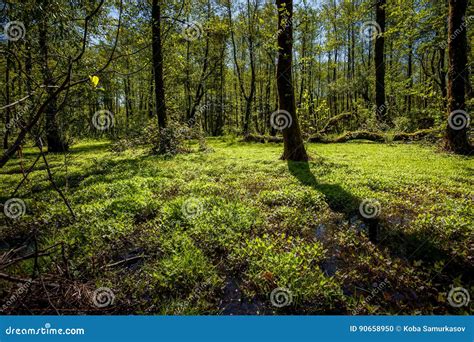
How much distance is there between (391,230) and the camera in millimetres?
4523

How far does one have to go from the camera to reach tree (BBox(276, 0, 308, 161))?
8.71 metres

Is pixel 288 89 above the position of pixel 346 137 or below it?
above

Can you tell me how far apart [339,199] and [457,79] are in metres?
8.06

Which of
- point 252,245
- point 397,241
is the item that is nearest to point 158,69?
point 252,245

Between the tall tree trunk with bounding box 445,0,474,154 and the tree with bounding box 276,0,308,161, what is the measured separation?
→ 5.73m

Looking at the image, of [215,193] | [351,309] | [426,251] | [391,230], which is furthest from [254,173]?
[351,309]

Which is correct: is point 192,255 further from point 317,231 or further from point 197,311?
point 317,231

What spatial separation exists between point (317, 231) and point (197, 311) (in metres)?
2.59

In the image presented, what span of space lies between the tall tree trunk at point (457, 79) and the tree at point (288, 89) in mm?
5732

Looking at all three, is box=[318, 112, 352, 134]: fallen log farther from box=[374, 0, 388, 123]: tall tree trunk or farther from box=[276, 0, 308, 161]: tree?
box=[276, 0, 308, 161]: tree

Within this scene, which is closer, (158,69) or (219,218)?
(219,218)

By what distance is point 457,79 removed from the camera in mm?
9727

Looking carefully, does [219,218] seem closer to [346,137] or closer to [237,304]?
[237,304]

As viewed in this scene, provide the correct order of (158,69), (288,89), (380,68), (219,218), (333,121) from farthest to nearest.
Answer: (333,121) → (380,68) → (158,69) → (288,89) → (219,218)
